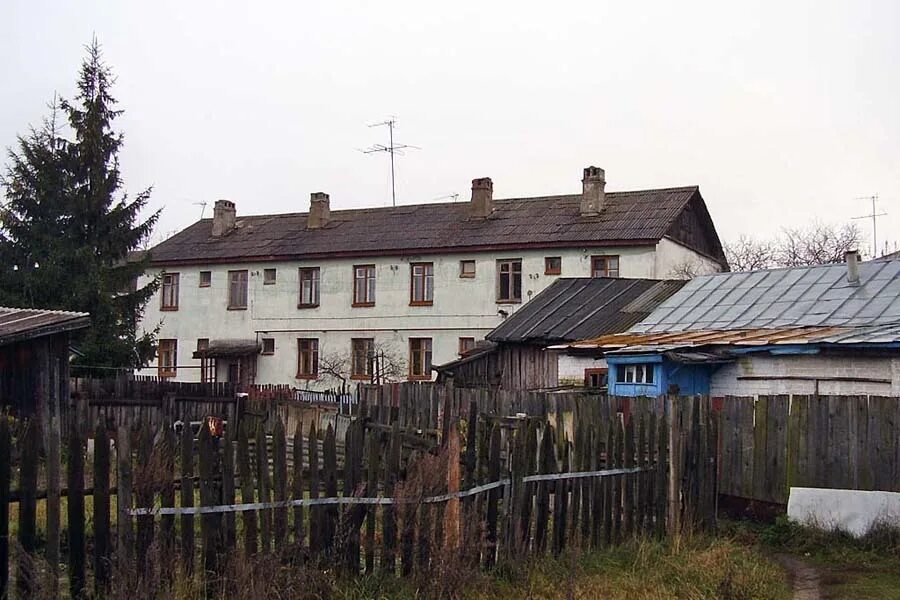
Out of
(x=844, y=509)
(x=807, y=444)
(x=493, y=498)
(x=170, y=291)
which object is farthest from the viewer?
(x=170, y=291)

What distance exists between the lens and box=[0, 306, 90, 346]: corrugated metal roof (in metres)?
13.4

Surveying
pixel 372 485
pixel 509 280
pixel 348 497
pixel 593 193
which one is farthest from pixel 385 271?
pixel 348 497

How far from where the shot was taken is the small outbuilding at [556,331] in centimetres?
2183

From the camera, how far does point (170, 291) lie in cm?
3953

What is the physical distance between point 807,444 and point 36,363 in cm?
1063

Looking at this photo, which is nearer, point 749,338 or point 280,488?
point 280,488

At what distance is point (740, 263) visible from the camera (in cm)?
4684

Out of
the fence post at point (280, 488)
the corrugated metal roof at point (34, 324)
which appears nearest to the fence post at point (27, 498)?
the fence post at point (280, 488)

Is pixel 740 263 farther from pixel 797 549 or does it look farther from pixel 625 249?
pixel 797 549

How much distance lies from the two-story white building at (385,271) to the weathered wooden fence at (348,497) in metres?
22.3

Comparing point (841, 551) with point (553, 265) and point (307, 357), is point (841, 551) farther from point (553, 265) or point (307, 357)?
point (307, 357)

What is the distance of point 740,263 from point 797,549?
38.3 m

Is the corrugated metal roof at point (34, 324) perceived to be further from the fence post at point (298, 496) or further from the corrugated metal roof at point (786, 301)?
the corrugated metal roof at point (786, 301)

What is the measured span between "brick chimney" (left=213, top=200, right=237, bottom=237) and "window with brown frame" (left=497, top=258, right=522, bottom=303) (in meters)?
12.8
